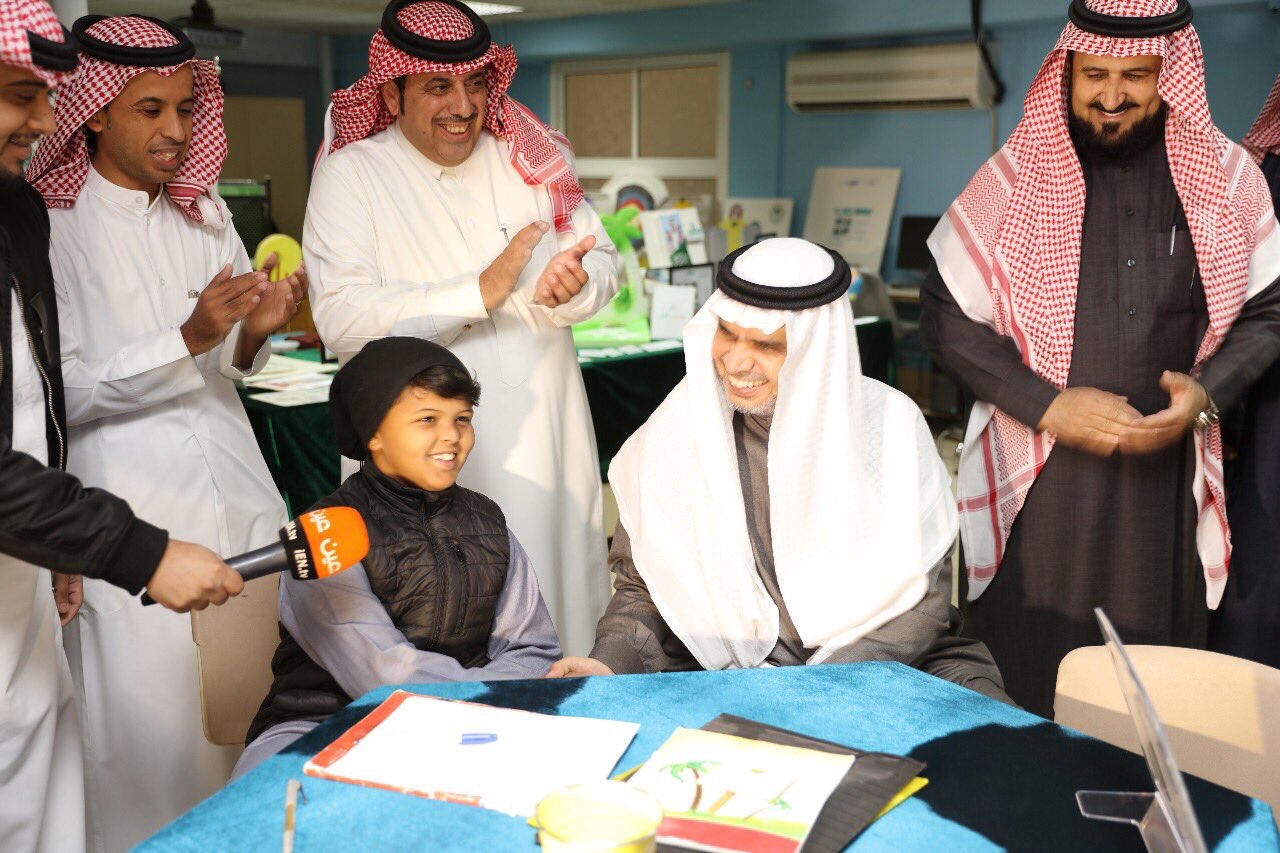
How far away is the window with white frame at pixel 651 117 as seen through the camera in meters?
10.5

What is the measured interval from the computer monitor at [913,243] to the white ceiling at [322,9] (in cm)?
233

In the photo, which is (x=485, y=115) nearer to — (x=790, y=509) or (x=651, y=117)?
(x=790, y=509)

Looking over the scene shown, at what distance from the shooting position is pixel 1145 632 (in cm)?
284

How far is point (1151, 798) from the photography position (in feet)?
4.62

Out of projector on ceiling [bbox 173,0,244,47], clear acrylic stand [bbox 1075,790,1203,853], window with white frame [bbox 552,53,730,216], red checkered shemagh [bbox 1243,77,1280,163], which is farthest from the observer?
window with white frame [bbox 552,53,730,216]

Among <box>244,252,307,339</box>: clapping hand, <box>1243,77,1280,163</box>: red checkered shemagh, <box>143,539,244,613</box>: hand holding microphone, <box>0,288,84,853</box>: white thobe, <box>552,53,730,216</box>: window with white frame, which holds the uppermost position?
<box>552,53,730,216</box>: window with white frame

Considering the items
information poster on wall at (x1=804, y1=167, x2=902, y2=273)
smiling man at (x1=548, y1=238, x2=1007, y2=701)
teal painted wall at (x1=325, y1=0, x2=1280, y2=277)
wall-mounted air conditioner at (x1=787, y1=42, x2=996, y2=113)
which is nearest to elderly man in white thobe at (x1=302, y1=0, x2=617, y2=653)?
smiling man at (x1=548, y1=238, x2=1007, y2=701)

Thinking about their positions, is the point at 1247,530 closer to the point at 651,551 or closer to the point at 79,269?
the point at 651,551

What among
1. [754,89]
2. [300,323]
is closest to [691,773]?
[300,323]

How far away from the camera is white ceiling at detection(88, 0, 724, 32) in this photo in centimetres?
977

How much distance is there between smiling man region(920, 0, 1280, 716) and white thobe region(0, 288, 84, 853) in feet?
6.47

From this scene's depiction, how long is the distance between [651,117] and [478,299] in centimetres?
878

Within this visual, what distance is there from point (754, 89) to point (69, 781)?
890cm

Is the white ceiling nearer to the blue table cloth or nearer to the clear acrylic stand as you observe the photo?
the blue table cloth
